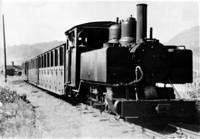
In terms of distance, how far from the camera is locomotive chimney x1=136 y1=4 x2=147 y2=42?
7973 millimetres

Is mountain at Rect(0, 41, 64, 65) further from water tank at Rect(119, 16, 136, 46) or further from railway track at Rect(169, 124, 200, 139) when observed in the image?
railway track at Rect(169, 124, 200, 139)

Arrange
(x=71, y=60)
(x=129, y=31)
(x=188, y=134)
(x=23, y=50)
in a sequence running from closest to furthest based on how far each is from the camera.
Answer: (x=188, y=134) → (x=129, y=31) → (x=71, y=60) → (x=23, y=50)

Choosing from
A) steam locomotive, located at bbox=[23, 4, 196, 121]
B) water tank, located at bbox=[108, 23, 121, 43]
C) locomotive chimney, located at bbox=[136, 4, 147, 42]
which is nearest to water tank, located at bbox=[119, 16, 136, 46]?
steam locomotive, located at bbox=[23, 4, 196, 121]

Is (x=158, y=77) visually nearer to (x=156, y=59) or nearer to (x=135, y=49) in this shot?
(x=156, y=59)

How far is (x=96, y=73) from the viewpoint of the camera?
8.19m

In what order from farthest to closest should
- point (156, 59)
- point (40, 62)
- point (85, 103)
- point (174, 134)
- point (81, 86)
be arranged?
point (40, 62), point (85, 103), point (81, 86), point (156, 59), point (174, 134)

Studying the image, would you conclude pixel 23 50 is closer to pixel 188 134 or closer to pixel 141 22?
pixel 141 22

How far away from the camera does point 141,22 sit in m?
7.98

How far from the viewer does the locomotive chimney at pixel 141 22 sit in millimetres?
7973

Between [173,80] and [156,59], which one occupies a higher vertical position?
[156,59]

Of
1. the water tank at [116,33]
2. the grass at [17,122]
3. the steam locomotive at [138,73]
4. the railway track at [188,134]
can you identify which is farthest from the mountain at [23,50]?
the railway track at [188,134]

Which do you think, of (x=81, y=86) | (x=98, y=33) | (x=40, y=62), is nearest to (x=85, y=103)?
(x=81, y=86)

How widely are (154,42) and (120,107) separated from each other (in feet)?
6.13

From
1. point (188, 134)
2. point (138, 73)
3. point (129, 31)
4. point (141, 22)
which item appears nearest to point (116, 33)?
point (129, 31)
